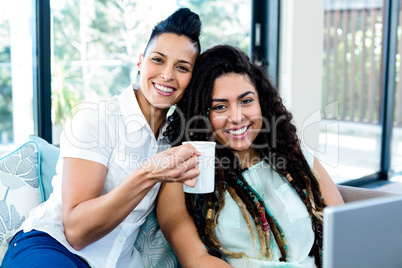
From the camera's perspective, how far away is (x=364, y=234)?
32.5 inches

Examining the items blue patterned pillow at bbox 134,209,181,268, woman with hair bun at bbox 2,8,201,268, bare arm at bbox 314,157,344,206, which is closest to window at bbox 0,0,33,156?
woman with hair bun at bbox 2,8,201,268

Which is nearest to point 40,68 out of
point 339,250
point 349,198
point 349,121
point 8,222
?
point 8,222

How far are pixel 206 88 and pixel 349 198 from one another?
0.74 m

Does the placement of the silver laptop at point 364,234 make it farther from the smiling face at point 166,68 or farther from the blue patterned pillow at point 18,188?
the blue patterned pillow at point 18,188

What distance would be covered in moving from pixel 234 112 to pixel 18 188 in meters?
0.79

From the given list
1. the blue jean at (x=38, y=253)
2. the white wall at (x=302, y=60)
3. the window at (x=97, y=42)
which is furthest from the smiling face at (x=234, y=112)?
the white wall at (x=302, y=60)

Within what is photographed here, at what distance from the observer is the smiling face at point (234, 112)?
1.56 metres

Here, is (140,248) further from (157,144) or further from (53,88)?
(53,88)

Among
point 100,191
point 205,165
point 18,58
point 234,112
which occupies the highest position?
point 18,58

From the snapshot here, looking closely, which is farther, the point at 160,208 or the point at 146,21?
the point at 146,21

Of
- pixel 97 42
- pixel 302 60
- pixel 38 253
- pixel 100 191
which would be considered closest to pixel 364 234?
pixel 100 191

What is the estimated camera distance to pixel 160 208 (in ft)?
5.06

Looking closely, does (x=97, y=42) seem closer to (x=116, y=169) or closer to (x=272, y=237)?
(x=116, y=169)

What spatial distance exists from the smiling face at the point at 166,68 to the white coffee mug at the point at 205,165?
1.18 ft
